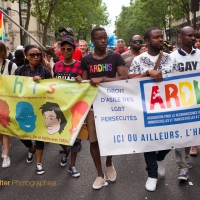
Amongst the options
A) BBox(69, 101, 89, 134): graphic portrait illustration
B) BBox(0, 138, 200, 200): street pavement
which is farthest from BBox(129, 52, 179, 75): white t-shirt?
BBox(0, 138, 200, 200): street pavement

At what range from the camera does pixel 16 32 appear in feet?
186

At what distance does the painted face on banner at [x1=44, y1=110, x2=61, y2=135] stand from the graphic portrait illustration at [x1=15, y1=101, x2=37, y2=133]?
20cm

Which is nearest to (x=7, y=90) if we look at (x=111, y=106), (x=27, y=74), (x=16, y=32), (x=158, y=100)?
(x=27, y=74)

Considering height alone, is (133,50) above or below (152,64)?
above

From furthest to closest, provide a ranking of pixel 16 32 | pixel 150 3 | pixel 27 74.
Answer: pixel 16 32, pixel 150 3, pixel 27 74

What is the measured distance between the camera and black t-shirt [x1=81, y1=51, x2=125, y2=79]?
4137 millimetres

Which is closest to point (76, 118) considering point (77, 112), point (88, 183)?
point (77, 112)

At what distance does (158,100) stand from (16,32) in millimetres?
55809

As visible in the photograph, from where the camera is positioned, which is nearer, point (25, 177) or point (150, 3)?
point (25, 177)

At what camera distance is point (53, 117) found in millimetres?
4477

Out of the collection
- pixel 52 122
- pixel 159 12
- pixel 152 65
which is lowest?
pixel 52 122

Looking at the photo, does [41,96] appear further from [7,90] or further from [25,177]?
[25,177]

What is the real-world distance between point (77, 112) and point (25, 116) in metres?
0.82

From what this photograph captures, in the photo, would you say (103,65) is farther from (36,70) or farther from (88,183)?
(88,183)
